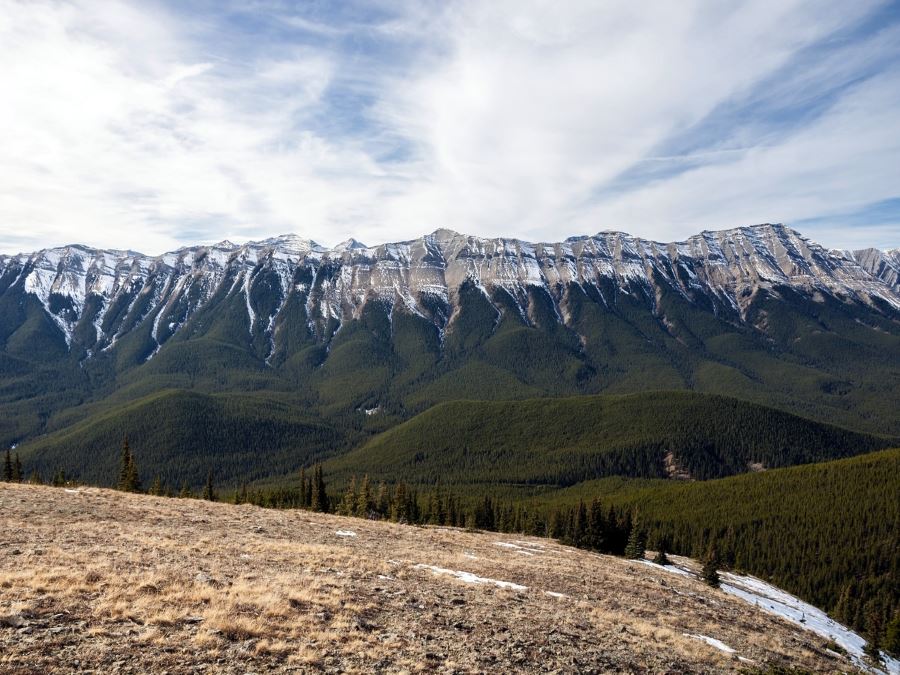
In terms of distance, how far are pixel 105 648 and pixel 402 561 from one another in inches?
808

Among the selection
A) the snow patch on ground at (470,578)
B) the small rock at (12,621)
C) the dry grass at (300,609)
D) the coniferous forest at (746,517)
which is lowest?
the coniferous forest at (746,517)

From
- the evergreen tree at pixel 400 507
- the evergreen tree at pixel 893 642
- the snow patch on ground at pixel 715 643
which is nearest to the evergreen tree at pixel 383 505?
the evergreen tree at pixel 400 507

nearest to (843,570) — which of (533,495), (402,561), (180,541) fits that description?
(533,495)

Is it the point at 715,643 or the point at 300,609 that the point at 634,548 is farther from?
the point at 300,609

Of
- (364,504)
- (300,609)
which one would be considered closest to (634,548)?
(364,504)

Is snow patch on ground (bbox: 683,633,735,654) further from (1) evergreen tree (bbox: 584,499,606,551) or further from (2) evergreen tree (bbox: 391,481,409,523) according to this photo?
(2) evergreen tree (bbox: 391,481,409,523)

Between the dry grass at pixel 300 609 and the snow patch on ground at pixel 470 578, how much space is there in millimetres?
680

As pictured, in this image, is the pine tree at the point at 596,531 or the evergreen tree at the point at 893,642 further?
the pine tree at the point at 596,531

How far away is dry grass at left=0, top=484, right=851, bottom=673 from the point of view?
14.3 m

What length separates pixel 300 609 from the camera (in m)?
18.4

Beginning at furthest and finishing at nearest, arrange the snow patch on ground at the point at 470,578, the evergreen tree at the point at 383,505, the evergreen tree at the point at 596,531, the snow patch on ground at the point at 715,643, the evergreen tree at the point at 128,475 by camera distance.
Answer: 1. the evergreen tree at the point at 383,505
2. the evergreen tree at the point at 128,475
3. the evergreen tree at the point at 596,531
4. the snow patch on ground at the point at 470,578
5. the snow patch on ground at the point at 715,643

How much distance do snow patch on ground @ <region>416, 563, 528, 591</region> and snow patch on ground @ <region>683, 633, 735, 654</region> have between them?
8.75 meters

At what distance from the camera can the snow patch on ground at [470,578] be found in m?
29.0

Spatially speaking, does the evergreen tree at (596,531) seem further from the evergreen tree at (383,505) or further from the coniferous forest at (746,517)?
the evergreen tree at (383,505)
